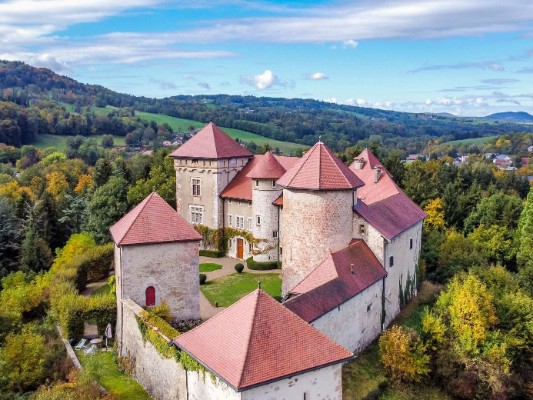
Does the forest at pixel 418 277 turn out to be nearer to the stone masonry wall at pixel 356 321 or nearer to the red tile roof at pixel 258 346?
the stone masonry wall at pixel 356 321

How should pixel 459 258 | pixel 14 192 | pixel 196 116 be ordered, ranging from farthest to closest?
pixel 196 116
pixel 14 192
pixel 459 258

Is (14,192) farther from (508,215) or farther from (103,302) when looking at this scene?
(508,215)

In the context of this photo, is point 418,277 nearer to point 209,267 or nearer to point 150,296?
point 209,267

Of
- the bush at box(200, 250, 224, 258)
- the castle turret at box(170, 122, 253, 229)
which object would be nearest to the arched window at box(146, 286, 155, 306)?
the bush at box(200, 250, 224, 258)

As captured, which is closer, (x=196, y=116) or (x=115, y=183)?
(x=115, y=183)

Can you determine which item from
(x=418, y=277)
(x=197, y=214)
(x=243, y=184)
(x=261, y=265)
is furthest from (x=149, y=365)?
(x=197, y=214)

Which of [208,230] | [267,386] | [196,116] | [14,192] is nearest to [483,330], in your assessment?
[267,386]
